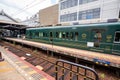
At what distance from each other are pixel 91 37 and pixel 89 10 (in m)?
14.7

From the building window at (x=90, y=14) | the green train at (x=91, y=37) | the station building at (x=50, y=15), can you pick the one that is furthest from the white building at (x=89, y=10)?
the station building at (x=50, y=15)

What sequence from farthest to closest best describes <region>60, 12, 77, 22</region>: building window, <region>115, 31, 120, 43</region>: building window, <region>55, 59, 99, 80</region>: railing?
<region>60, 12, 77, 22</region>: building window, <region>115, 31, 120, 43</region>: building window, <region>55, 59, 99, 80</region>: railing

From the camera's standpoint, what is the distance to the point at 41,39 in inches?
583

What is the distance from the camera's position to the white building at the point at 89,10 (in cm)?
1795

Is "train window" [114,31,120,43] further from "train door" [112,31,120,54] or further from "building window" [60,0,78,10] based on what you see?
"building window" [60,0,78,10]

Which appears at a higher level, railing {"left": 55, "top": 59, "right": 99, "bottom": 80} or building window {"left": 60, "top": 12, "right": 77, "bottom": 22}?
building window {"left": 60, "top": 12, "right": 77, "bottom": 22}

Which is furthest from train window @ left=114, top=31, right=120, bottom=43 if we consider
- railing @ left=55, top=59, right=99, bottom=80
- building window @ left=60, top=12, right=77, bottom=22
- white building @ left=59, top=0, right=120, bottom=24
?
building window @ left=60, top=12, right=77, bottom=22

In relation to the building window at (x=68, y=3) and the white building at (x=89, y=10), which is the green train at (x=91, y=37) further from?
the building window at (x=68, y=3)

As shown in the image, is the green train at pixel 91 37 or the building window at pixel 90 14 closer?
the green train at pixel 91 37

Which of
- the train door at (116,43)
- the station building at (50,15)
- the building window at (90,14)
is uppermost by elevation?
the station building at (50,15)

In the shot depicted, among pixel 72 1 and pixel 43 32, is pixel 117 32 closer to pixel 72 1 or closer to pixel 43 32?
pixel 43 32

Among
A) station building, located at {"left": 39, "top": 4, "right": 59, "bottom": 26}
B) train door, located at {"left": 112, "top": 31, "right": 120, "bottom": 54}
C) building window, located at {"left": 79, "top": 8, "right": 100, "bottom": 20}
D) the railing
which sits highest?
station building, located at {"left": 39, "top": 4, "right": 59, "bottom": 26}

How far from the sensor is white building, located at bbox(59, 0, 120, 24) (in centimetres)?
1795

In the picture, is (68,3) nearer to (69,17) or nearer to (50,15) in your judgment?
(69,17)
